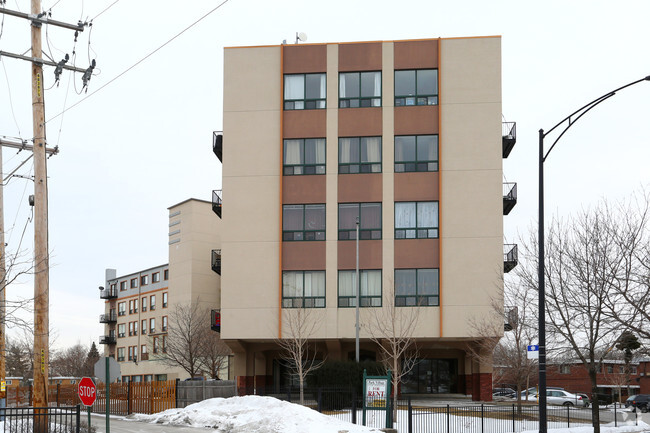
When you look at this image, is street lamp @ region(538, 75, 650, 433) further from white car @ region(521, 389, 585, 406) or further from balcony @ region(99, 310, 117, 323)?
balcony @ region(99, 310, 117, 323)

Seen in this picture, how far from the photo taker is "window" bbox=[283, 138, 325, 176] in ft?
145

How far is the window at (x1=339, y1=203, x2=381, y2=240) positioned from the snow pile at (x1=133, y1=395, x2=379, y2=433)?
50.7ft

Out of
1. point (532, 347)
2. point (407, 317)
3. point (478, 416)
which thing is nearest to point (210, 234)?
point (407, 317)

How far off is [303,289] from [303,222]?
384 cm

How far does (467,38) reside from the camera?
43.6 metres

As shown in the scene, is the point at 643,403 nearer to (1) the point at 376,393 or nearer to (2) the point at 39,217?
(1) the point at 376,393

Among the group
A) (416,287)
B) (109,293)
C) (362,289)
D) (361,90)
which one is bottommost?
(109,293)

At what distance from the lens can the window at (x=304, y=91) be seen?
146 feet

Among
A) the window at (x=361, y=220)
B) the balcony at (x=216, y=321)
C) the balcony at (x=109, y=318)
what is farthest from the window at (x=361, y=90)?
the balcony at (x=109, y=318)

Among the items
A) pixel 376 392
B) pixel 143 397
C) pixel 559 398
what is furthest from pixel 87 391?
pixel 559 398

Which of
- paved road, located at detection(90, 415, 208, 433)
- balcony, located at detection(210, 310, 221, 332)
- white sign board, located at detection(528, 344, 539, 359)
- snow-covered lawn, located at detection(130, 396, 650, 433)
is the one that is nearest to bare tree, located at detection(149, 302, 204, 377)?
balcony, located at detection(210, 310, 221, 332)

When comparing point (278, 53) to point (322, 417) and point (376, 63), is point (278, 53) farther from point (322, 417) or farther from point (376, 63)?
point (322, 417)

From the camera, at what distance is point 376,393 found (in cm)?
2567

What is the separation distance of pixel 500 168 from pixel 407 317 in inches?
385
